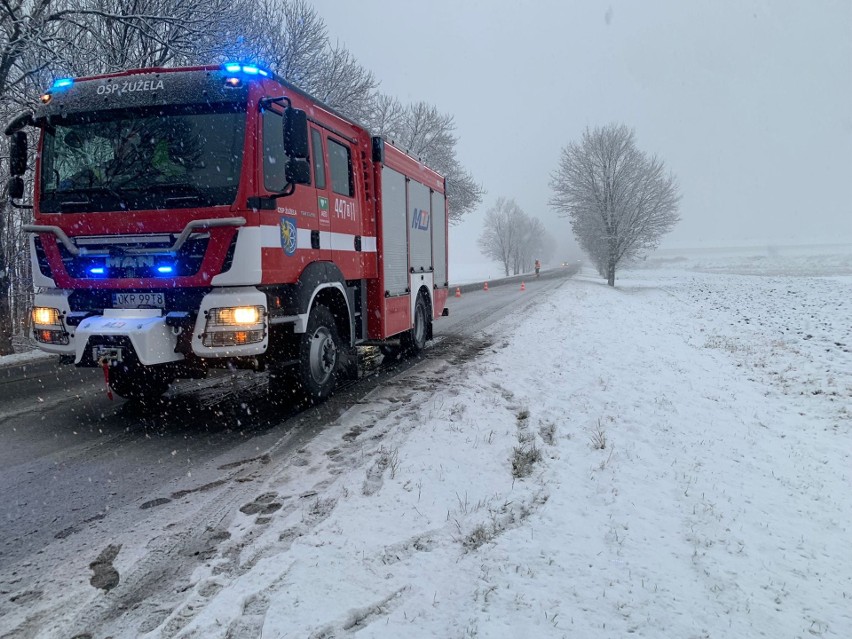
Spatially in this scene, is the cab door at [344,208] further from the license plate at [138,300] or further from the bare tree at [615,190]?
the bare tree at [615,190]

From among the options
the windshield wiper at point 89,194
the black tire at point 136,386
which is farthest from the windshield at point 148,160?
the black tire at point 136,386

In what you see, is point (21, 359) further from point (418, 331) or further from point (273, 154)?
point (273, 154)

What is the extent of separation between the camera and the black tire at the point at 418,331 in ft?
29.8

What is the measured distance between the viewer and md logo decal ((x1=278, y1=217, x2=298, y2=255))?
501 cm

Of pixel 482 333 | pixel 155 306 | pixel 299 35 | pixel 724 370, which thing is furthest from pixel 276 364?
pixel 299 35

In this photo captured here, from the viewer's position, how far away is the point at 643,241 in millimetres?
34281

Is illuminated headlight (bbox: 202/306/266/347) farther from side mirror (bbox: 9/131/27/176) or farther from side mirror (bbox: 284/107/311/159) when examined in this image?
side mirror (bbox: 9/131/27/176)

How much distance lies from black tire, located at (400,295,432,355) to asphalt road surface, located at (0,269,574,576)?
4.30ft

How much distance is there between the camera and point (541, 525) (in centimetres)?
319

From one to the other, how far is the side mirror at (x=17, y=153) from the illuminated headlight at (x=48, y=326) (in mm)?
1554

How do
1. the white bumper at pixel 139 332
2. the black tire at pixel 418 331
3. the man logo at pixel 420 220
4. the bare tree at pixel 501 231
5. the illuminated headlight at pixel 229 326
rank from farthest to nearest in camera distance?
the bare tree at pixel 501 231, the black tire at pixel 418 331, the man logo at pixel 420 220, the illuminated headlight at pixel 229 326, the white bumper at pixel 139 332

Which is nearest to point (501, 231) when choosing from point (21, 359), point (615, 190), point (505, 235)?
point (505, 235)

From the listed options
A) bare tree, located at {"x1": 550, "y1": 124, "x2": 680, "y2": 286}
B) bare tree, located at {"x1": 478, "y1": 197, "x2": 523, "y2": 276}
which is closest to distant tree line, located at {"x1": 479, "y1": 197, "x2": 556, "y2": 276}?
bare tree, located at {"x1": 478, "y1": 197, "x2": 523, "y2": 276}

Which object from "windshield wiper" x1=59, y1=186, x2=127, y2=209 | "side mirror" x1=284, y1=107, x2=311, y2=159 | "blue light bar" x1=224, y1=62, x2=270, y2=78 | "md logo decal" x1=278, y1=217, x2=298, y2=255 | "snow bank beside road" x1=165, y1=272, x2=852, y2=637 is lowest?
"snow bank beside road" x1=165, y1=272, x2=852, y2=637
